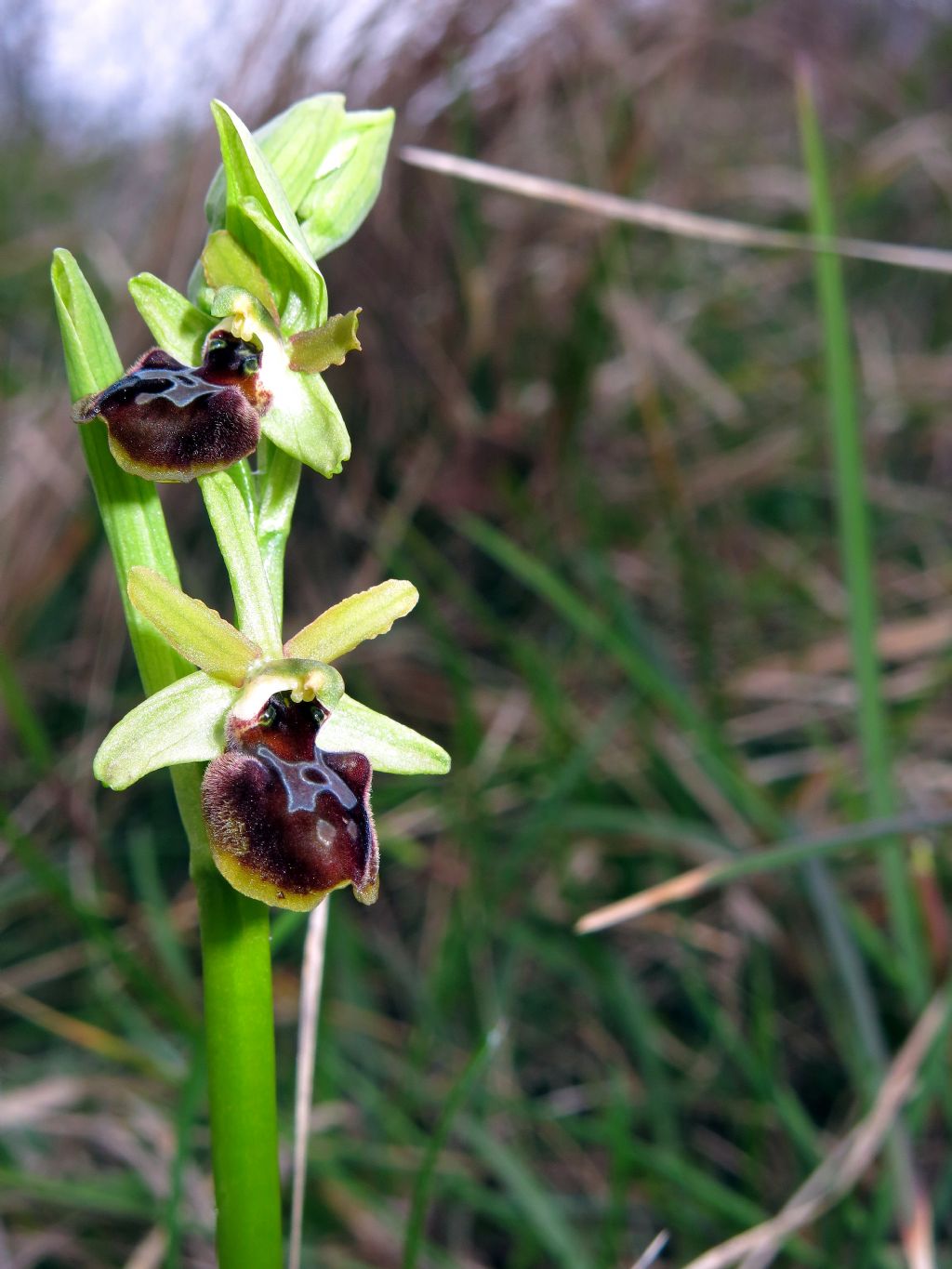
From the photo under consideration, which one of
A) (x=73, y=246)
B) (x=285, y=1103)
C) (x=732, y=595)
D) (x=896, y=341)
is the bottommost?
(x=285, y=1103)

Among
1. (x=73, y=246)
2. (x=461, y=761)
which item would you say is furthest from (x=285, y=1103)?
(x=73, y=246)

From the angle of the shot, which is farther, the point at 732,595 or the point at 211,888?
the point at 732,595

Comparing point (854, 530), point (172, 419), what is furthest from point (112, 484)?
point (854, 530)

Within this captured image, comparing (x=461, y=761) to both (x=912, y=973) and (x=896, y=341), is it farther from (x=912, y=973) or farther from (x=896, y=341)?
(x=896, y=341)

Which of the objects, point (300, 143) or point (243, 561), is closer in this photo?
point (243, 561)

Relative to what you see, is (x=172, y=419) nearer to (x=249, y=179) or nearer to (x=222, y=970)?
(x=249, y=179)

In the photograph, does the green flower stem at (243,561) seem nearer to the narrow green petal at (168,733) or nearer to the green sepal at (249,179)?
the narrow green petal at (168,733)

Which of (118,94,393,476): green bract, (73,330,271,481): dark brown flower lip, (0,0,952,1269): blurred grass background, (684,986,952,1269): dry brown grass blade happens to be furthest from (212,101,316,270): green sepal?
(684,986,952,1269): dry brown grass blade
